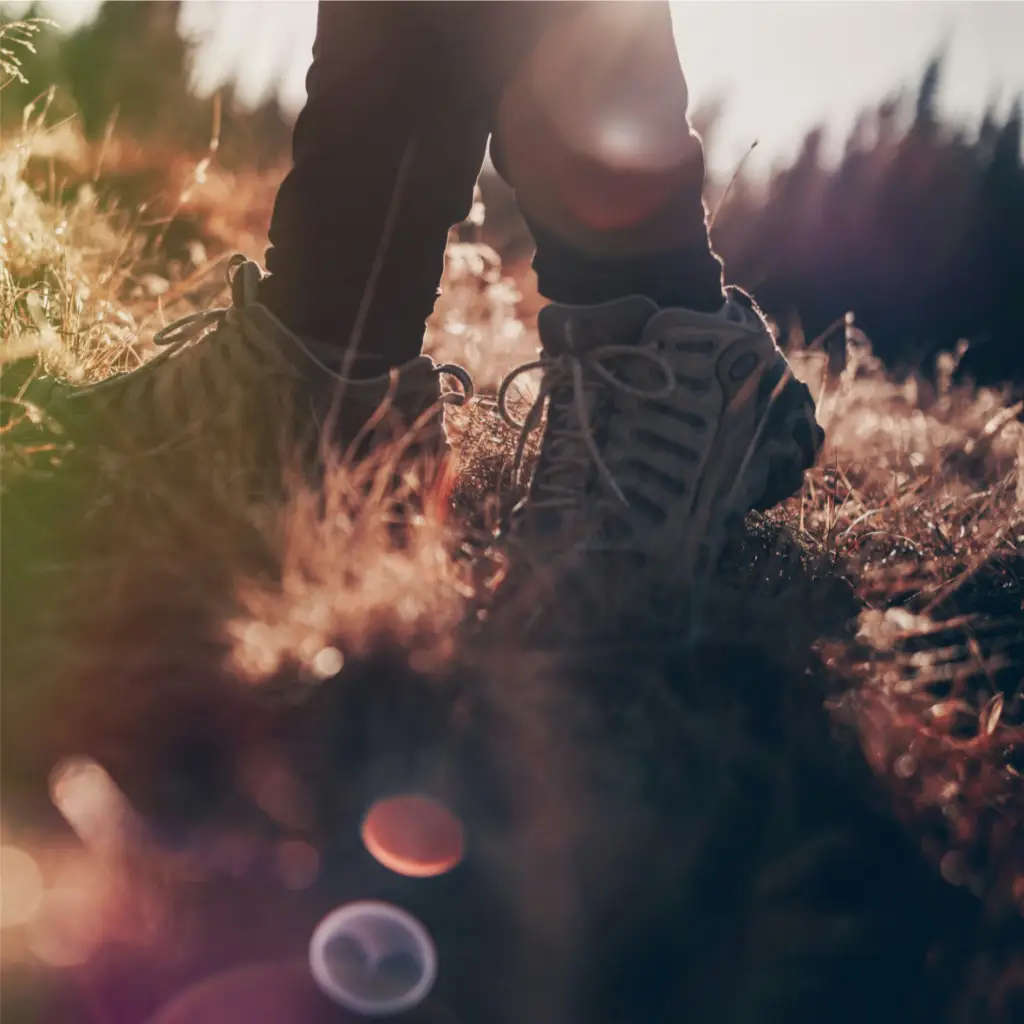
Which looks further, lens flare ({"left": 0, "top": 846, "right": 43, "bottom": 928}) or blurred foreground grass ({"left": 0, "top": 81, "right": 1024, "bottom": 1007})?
blurred foreground grass ({"left": 0, "top": 81, "right": 1024, "bottom": 1007})

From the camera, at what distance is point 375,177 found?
194 cm

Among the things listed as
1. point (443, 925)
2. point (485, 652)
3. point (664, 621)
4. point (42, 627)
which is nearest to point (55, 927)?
point (443, 925)

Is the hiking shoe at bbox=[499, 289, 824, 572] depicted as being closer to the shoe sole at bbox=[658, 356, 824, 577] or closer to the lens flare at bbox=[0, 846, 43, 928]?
the shoe sole at bbox=[658, 356, 824, 577]

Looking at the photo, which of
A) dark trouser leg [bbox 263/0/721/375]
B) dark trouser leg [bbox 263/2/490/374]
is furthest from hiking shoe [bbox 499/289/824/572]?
dark trouser leg [bbox 263/2/490/374]

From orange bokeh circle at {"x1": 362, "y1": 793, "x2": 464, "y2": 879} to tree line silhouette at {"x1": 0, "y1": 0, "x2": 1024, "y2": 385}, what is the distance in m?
6.05

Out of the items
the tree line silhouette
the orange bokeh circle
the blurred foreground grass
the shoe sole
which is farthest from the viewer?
the tree line silhouette

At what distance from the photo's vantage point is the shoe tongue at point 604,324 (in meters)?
1.94

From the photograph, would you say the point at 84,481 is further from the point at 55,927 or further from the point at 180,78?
the point at 180,78

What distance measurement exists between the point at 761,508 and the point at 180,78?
5.86m

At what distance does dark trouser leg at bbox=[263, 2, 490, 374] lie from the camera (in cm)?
188

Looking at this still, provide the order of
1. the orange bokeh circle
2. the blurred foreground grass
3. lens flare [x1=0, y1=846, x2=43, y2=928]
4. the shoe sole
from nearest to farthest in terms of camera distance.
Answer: lens flare [x1=0, y1=846, x2=43, y2=928] < the orange bokeh circle < the blurred foreground grass < the shoe sole

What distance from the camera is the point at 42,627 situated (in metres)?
1.33

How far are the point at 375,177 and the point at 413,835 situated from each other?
121cm

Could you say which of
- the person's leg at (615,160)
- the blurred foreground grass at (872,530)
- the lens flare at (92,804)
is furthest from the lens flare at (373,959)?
the person's leg at (615,160)
